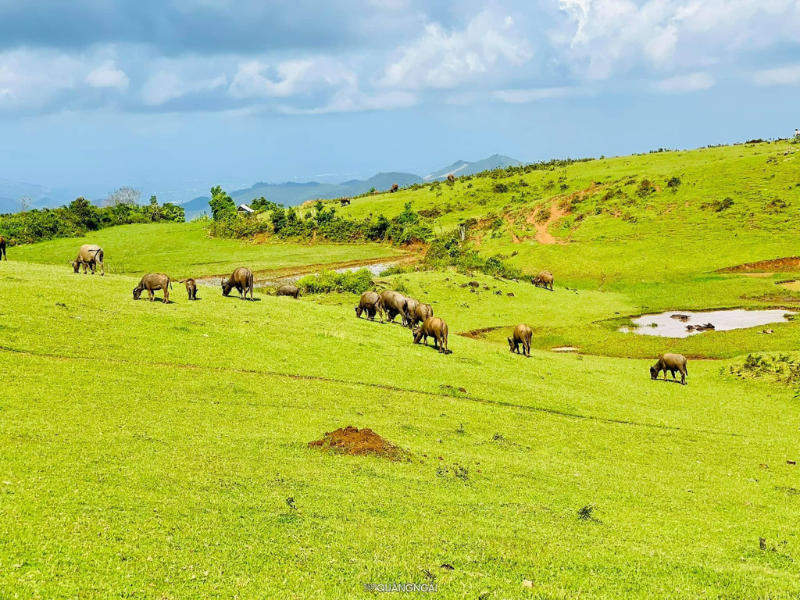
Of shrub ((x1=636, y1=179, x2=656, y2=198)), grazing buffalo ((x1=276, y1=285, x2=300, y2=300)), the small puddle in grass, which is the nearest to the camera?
the small puddle in grass

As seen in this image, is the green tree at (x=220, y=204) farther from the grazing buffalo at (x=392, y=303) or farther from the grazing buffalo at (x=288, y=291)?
the grazing buffalo at (x=392, y=303)

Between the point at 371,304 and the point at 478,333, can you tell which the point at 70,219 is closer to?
the point at 478,333

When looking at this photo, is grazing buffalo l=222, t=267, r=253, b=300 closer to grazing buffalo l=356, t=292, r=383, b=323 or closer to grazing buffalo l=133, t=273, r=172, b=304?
grazing buffalo l=133, t=273, r=172, b=304

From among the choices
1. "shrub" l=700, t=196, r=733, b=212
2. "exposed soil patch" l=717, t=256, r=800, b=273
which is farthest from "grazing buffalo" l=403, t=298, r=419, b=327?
"shrub" l=700, t=196, r=733, b=212

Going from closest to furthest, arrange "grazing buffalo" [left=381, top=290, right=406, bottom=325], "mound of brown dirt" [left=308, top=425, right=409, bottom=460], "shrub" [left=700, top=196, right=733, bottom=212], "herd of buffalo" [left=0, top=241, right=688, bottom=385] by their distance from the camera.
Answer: "mound of brown dirt" [left=308, top=425, right=409, bottom=460] → "herd of buffalo" [left=0, top=241, right=688, bottom=385] → "grazing buffalo" [left=381, top=290, right=406, bottom=325] → "shrub" [left=700, top=196, right=733, bottom=212]

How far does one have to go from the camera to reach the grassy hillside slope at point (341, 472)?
8.92 meters

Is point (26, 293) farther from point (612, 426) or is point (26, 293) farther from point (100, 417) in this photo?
point (612, 426)

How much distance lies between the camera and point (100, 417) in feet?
45.3

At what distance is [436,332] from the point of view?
27500mm

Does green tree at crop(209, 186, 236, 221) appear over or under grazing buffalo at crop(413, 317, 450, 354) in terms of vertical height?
over

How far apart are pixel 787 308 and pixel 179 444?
→ 1881 inches

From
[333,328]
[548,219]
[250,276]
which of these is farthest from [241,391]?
[548,219]

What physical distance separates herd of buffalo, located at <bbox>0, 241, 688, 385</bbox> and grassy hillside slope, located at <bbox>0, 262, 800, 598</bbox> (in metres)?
2.68

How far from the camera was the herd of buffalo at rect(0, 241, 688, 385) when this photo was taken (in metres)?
27.1
